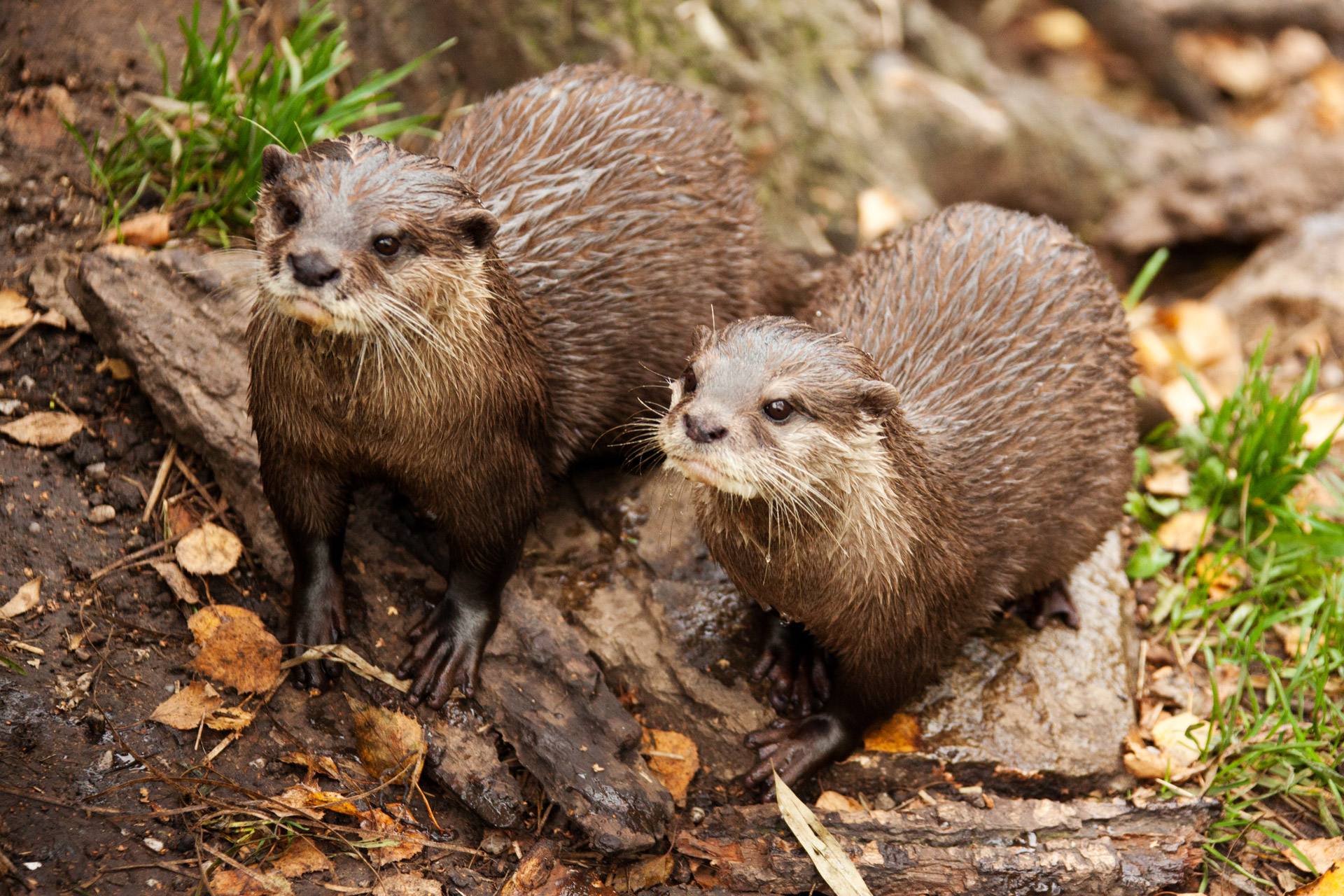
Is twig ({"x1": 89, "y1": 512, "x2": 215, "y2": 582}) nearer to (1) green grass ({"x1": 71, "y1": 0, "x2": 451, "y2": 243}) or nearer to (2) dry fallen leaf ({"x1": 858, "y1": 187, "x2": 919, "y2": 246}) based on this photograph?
(1) green grass ({"x1": 71, "y1": 0, "x2": 451, "y2": 243})

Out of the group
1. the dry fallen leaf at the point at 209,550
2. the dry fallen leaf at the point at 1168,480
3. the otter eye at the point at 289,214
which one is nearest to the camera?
the otter eye at the point at 289,214

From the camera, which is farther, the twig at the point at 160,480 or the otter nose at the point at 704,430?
the twig at the point at 160,480

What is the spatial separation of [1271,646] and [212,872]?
275 cm

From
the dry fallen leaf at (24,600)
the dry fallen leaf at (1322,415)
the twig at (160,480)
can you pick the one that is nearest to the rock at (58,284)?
the twig at (160,480)

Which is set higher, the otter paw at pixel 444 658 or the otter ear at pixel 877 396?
the otter ear at pixel 877 396

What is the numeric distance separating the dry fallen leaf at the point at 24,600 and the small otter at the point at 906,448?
137 centimetres

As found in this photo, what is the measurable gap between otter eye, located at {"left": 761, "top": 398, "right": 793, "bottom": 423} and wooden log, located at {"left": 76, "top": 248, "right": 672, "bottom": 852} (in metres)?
0.80

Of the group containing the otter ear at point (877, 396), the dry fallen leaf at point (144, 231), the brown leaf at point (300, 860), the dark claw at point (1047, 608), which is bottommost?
the brown leaf at point (300, 860)

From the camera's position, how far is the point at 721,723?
299cm

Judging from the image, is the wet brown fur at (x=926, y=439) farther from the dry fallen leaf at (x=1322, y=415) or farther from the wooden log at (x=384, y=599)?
the dry fallen leaf at (x=1322, y=415)

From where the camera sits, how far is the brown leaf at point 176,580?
2.82 metres

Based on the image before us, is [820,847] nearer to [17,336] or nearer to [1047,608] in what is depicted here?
[1047,608]

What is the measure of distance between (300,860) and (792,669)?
1.22 metres

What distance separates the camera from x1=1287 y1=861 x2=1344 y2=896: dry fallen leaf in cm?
281
